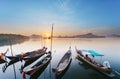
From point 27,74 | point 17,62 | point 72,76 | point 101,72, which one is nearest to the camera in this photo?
point 27,74

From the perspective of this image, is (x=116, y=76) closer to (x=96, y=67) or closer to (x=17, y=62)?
(x=96, y=67)

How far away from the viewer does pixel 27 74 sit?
1964 centimetres

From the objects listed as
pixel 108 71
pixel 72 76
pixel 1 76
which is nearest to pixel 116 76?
pixel 108 71

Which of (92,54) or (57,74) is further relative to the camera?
(92,54)

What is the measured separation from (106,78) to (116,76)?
1652 millimetres

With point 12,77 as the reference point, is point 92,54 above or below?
above

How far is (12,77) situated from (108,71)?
14.6 metres

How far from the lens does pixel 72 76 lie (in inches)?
828

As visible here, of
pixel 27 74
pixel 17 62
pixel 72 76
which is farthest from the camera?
pixel 17 62

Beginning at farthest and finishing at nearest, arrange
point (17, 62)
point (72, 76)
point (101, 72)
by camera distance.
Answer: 1. point (17, 62)
2. point (101, 72)
3. point (72, 76)

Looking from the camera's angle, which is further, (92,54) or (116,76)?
(92,54)

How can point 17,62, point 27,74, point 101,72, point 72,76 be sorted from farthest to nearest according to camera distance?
1. point 17,62
2. point 101,72
3. point 72,76
4. point 27,74

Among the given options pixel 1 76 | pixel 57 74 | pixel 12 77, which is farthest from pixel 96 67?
pixel 1 76

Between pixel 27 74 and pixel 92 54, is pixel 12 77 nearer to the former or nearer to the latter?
pixel 27 74
